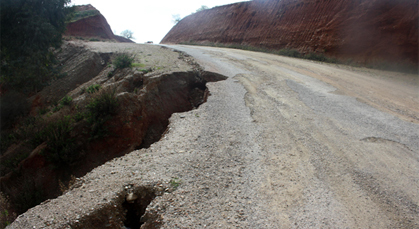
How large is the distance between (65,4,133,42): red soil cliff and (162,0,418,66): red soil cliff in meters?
14.8

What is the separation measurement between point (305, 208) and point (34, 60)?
32.1 feet

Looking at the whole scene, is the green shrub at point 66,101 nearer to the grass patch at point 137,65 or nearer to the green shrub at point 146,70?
A: the grass patch at point 137,65

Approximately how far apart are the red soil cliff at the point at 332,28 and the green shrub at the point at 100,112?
1459 centimetres

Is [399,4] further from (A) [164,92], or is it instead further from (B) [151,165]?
(B) [151,165]

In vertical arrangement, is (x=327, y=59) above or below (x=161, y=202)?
above

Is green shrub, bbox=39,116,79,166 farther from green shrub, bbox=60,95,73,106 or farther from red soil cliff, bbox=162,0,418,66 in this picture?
red soil cliff, bbox=162,0,418,66

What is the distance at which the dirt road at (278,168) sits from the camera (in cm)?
278

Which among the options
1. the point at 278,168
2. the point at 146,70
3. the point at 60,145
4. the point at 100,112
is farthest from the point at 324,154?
the point at 146,70

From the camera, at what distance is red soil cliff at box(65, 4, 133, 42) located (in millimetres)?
29000

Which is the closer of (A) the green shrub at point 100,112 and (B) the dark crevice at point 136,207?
(B) the dark crevice at point 136,207

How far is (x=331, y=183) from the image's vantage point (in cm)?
332

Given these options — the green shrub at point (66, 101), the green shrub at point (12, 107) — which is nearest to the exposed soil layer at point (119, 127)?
the green shrub at point (66, 101)

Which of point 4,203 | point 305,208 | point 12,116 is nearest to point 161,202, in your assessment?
point 305,208

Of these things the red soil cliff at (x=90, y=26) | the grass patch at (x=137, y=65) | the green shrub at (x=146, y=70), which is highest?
the red soil cliff at (x=90, y=26)
